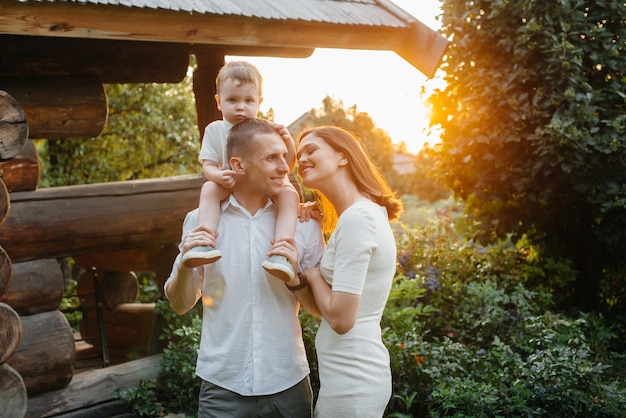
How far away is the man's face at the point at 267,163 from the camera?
2.45 metres

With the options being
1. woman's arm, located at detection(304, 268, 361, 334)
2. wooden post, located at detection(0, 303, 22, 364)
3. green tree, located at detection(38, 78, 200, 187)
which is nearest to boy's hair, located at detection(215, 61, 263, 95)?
woman's arm, located at detection(304, 268, 361, 334)

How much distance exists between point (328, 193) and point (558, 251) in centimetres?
514

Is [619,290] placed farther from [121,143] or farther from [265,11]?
[121,143]

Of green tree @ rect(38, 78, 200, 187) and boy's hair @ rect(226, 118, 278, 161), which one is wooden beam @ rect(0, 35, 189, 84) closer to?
boy's hair @ rect(226, 118, 278, 161)

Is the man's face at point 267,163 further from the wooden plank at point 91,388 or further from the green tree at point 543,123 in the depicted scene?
the green tree at point 543,123

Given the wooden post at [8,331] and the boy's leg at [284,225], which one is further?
the wooden post at [8,331]

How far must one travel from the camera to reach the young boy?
233 cm

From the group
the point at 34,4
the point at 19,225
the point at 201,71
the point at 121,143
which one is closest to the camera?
the point at 34,4

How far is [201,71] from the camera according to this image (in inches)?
205

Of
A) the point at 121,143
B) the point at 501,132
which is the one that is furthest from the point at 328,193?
the point at 121,143

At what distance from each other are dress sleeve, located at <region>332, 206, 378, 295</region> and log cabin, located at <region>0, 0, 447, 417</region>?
2.16 meters

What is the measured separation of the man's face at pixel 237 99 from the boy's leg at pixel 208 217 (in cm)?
49

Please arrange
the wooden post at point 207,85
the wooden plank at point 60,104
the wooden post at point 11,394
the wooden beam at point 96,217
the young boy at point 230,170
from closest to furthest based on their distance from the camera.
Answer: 1. the young boy at point 230,170
2. the wooden post at point 11,394
3. the wooden beam at point 96,217
4. the wooden plank at point 60,104
5. the wooden post at point 207,85

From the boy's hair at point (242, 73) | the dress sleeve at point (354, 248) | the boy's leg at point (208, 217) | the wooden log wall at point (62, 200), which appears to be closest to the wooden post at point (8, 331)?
the wooden log wall at point (62, 200)
